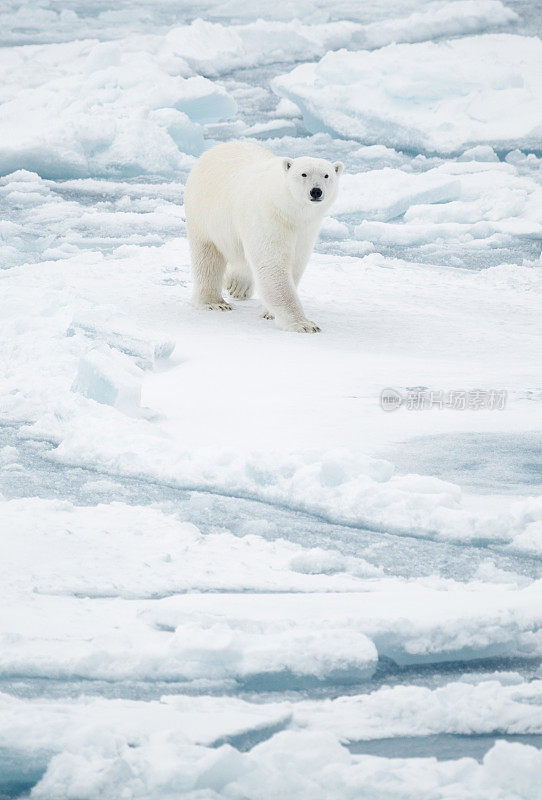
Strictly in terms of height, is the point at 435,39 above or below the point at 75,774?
above

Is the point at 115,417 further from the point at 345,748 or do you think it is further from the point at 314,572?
the point at 345,748

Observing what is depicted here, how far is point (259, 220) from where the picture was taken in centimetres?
411

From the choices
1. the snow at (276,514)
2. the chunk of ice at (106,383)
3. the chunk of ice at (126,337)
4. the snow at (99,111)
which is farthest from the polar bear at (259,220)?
the snow at (99,111)

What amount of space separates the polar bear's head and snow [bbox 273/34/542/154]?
15.1 ft

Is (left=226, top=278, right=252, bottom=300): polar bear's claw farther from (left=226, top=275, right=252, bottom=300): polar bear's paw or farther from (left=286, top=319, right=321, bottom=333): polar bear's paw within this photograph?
(left=286, top=319, right=321, bottom=333): polar bear's paw

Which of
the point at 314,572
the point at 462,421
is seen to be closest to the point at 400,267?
the point at 462,421

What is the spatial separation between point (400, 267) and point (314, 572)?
11.7ft

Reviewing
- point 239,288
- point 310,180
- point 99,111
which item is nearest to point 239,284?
point 239,288

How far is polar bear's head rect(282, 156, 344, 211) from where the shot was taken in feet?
12.8

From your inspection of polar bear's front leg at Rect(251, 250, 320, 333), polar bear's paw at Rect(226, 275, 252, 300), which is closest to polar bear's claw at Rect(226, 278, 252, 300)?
polar bear's paw at Rect(226, 275, 252, 300)

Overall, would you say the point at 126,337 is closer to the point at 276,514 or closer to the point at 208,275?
the point at 208,275

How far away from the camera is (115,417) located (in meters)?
2.94

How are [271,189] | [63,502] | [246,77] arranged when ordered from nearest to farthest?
1. [63,502]
2. [271,189]
3. [246,77]

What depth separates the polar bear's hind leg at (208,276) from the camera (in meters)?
4.59
